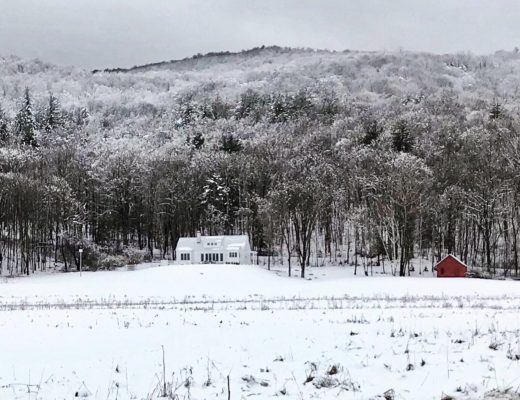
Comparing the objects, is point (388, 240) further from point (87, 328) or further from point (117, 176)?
point (87, 328)

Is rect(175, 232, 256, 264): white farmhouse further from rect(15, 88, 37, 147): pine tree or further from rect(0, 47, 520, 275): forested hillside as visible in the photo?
rect(15, 88, 37, 147): pine tree

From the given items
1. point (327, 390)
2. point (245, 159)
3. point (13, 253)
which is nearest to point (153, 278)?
point (13, 253)

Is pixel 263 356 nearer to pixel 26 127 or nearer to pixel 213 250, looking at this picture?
pixel 213 250

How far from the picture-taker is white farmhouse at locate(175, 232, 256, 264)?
244 feet

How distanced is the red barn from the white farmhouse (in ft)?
87.9

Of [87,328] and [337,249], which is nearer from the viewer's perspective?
[87,328]

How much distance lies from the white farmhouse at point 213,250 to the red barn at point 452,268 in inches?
1055

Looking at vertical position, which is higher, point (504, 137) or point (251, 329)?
point (504, 137)

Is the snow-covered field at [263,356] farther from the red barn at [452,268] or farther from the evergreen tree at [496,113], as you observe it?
the evergreen tree at [496,113]

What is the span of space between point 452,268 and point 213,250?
3264cm

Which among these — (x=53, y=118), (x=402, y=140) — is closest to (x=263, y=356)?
(x=402, y=140)

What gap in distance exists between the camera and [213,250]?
76.2 metres

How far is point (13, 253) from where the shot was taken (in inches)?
2965

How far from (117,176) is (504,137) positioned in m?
59.4
